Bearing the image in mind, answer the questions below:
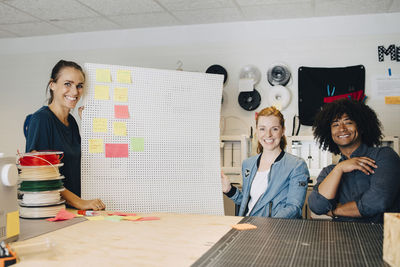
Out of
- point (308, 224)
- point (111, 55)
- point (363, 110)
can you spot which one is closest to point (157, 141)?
point (308, 224)

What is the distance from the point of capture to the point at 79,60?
512cm

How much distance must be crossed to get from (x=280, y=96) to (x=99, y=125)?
274 cm

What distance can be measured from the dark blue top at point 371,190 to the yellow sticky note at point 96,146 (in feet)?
3.93

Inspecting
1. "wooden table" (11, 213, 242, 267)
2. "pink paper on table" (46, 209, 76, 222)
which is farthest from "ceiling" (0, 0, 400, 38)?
"wooden table" (11, 213, 242, 267)

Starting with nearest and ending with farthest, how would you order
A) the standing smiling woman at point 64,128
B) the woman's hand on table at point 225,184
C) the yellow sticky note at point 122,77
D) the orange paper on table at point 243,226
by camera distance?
the orange paper on table at point 243,226 → the standing smiling woman at point 64,128 → the yellow sticky note at point 122,77 → the woman's hand on table at point 225,184

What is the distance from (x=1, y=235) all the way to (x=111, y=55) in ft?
13.0

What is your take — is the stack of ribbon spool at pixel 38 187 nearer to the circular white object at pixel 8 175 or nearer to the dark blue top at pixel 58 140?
the dark blue top at pixel 58 140

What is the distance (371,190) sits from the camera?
1916 millimetres

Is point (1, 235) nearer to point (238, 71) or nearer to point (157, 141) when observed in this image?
point (157, 141)

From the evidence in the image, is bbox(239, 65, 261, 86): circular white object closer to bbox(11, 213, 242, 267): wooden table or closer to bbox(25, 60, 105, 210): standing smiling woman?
bbox(25, 60, 105, 210): standing smiling woman

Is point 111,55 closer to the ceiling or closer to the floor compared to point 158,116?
closer to the ceiling

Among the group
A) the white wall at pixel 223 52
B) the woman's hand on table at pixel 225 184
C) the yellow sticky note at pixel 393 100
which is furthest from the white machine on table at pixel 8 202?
the yellow sticky note at pixel 393 100

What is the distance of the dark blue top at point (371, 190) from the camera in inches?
74.3

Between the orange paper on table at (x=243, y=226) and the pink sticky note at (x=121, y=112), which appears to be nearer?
the orange paper on table at (x=243, y=226)
